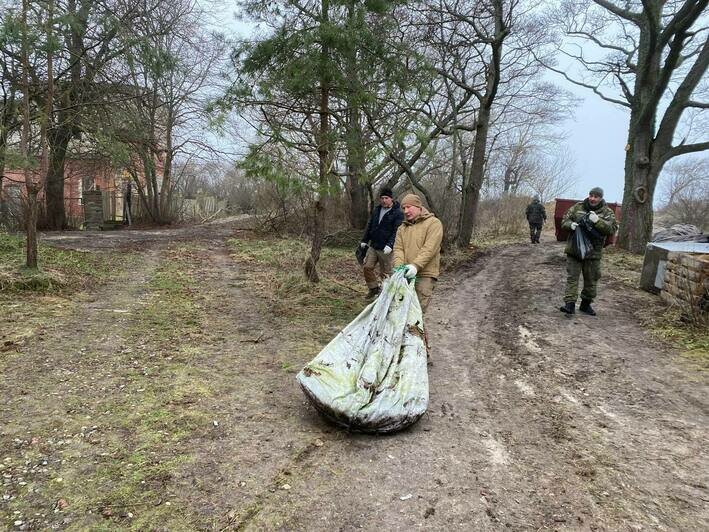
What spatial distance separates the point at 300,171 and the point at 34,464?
457 centimetres

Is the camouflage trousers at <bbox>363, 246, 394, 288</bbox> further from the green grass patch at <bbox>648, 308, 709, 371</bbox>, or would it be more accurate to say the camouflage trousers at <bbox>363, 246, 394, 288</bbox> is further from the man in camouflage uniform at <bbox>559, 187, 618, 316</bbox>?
the green grass patch at <bbox>648, 308, 709, 371</bbox>

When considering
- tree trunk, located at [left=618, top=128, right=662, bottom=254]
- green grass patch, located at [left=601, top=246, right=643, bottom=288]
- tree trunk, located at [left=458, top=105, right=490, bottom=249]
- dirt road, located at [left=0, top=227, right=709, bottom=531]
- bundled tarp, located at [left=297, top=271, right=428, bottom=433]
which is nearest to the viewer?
dirt road, located at [left=0, top=227, right=709, bottom=531]

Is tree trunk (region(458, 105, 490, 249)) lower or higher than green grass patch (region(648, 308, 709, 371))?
higher

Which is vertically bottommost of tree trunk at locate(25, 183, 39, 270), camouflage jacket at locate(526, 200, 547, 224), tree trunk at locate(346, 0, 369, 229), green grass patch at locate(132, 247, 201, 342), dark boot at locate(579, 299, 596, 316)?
green grass patch at locate(132, 247, 201, 342)

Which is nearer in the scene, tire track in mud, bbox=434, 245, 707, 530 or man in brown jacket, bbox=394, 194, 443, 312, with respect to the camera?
tire track in mud, bbox=434, 245, 707, 530

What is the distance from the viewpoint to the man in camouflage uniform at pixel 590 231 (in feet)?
19.7

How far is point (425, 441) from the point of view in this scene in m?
3.18

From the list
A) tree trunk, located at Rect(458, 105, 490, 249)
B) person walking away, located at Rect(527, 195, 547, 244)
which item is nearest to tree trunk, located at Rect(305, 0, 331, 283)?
tree trunk, located at Rect(458, 105, 490, 249)

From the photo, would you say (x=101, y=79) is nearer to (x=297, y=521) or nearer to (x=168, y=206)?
(x=297, y=521)

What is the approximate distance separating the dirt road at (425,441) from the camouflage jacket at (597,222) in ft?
3.74

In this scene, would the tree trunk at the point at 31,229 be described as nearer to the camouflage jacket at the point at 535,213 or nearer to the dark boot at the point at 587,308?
the dark boot at the point at 587,308

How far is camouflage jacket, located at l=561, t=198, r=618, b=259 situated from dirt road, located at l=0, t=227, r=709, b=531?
1.14 m

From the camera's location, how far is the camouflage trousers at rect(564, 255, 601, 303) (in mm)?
6191

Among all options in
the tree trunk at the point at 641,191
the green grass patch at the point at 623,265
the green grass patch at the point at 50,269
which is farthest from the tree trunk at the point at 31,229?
the tree trunk at the point at 641,191
